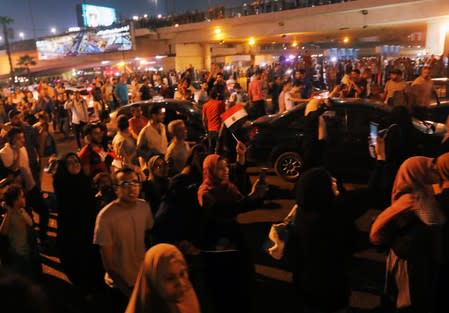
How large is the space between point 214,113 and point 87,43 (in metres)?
37.2

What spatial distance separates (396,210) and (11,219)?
11.9 feet

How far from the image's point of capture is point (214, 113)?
28.6ft

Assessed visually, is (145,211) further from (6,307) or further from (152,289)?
(6,307)

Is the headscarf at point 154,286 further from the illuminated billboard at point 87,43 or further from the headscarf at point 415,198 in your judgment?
the illuminated billboard at point 87,43

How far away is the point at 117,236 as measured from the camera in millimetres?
3238

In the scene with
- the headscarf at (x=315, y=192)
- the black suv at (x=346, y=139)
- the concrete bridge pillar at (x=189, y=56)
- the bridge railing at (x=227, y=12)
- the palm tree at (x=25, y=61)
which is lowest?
the black suv at (x=346, y=139)

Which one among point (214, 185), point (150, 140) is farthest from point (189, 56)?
point (214, 185)

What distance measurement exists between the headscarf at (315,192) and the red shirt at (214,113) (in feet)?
19.6

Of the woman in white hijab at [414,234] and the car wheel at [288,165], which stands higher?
the woman in white hijab at [414,234]

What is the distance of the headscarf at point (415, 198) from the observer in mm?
3039

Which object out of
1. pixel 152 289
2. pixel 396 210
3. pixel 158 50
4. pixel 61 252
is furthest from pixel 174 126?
pixel 158 50

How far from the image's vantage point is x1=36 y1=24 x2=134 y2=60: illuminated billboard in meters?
36.6

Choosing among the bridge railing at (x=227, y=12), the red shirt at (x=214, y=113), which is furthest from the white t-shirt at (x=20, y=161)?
the bridge railing at (x=227, y=12)

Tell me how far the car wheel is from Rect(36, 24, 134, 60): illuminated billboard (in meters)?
30.1
